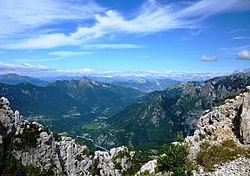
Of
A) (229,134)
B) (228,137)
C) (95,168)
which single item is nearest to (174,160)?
(228,137)

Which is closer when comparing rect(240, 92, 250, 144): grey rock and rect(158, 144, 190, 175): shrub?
rect(158, 144, 190, 175): shrub

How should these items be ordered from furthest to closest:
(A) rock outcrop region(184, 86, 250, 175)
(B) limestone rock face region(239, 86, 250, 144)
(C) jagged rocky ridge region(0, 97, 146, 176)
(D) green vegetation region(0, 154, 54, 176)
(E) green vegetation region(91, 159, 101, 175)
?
(E) green vegetation region(91, 159, 101, 175) < (C) jagged rocky ridge region(0, 97, 146, 176) < (D) green vegetation region(0, 154, 54, 176) < (B) limestone rock face region(239, 86, 250, 144) < (A) rock outcrop region(184, 86, 250, 175)

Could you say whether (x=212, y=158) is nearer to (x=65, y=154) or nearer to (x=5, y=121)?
(x=5, y=121)

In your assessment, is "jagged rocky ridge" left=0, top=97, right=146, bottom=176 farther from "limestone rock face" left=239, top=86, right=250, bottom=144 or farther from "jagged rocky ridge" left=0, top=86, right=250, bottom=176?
"limestone rock face" left=239, top=86, right=250, bottom=144

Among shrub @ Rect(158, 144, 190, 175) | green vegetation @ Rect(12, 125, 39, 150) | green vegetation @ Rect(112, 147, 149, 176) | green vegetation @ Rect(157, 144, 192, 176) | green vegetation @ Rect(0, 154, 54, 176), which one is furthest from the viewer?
green vegetation @ Rect(112, 147, 149, 176)

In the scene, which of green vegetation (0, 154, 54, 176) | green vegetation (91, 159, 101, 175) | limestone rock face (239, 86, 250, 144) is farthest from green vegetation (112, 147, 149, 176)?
limestone rock face (239, 86, 250, 144)

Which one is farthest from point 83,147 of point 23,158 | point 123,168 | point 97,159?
point 23,158

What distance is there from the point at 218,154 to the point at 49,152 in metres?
87.1

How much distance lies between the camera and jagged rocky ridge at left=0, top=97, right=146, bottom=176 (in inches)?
3748

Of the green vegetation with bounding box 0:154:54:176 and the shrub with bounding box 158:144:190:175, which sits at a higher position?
the shrub with bounding box 158:144:190:175

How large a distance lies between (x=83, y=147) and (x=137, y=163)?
98.1 feet

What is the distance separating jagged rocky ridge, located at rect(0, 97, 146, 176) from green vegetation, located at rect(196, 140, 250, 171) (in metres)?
74.1

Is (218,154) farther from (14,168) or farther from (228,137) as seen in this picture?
(14,168)

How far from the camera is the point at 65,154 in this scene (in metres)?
119
